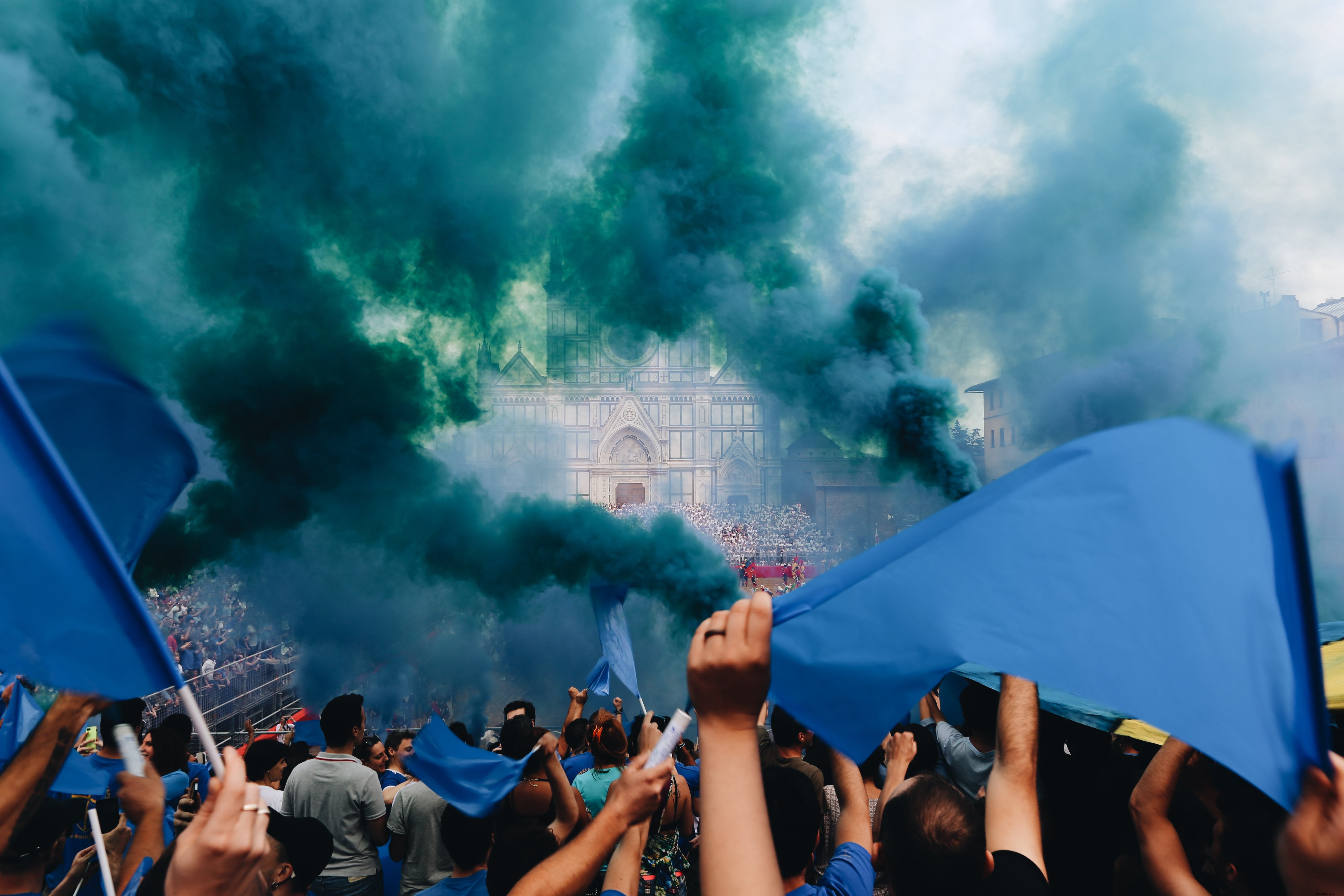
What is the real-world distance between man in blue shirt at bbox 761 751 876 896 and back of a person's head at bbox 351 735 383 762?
453 cm

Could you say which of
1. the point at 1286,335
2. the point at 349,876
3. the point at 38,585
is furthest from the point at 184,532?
the point at 1286,335

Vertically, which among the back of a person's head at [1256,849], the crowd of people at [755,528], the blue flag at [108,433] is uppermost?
the crowd of people at [755,528]

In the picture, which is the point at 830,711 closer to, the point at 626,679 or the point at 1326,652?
the point at 1326,652

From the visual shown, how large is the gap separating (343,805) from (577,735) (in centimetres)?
186

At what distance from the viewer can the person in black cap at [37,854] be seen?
217 cm

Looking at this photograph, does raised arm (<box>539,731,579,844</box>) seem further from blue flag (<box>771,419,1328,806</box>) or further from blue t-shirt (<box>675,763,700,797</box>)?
blue flag (<box>771,419,1328,806</box>)

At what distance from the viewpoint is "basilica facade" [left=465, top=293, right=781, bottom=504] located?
2834 cm

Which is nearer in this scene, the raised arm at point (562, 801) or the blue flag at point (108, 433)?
the blue flag at point (108, 433)

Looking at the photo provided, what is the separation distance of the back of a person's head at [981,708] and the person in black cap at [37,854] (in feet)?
11.6

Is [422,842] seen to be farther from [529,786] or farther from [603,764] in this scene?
[603,764]

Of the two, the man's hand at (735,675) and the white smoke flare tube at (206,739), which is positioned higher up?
the man's hand at (735,675)

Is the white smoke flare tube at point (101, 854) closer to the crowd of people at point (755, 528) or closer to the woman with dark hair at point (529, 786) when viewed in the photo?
the woman with dark hair at point (529, 786)

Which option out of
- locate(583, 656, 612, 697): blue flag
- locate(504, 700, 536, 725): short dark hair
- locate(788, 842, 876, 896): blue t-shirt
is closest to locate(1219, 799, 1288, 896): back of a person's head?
locate(788, 842, 876, 896): blue t-shirt

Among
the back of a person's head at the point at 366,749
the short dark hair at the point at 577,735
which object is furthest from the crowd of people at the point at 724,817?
the back of a person's head at the point at 366,749
